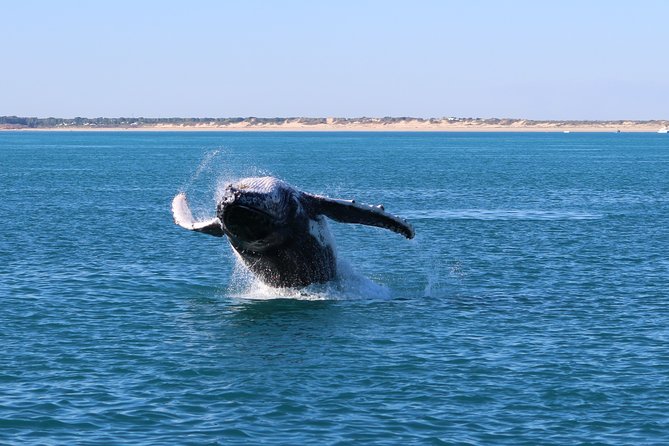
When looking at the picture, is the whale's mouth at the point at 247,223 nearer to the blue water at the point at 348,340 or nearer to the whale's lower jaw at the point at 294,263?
the whale's lower jaw at the point at 294,263

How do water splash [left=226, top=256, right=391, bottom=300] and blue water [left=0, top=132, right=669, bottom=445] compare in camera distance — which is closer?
blue water [left=0, top=132, right=669, bottom=445]

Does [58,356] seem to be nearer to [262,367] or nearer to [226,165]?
[262,367]

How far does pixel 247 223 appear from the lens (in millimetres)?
29484

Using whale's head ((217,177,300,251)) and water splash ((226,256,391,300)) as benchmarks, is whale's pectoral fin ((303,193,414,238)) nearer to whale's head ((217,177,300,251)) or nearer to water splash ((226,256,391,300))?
whale's head ((217,177,300,251))

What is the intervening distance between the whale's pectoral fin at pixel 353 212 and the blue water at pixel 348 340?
114 inches

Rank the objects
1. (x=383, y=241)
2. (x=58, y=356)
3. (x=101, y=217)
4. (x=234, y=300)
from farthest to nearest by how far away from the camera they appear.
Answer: (x=101, y=217), (x=383, y=241), (x=234, y=300), (x=58, y=356)

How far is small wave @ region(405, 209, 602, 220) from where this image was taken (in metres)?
67.8

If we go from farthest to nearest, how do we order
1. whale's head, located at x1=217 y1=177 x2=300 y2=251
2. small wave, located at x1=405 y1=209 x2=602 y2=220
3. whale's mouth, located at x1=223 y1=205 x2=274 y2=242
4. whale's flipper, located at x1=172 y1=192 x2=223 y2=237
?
small wave, located at x1=405 y1=209 x2=602 y2=220
whale's flipper, located at x1=172 y1=192 x2=223 y2=237
whale's mouth, located at x1=223 y1=205 x2=274 y2=242
whale's head, located at x1=217 y1=177 x2=300 y2=251

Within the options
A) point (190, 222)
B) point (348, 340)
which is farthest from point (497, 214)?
point (348, 340)

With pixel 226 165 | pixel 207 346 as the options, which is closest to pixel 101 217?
pixel 207 346

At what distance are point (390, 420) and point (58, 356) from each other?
990 cm

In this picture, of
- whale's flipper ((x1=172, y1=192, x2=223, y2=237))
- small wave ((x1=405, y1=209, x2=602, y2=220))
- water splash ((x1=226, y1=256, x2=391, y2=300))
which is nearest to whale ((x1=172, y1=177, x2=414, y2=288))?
whale's flipper ((x1=172, y1=192, x2=223, y2=237))

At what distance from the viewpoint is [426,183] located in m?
107

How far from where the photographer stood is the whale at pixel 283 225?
29.1m
